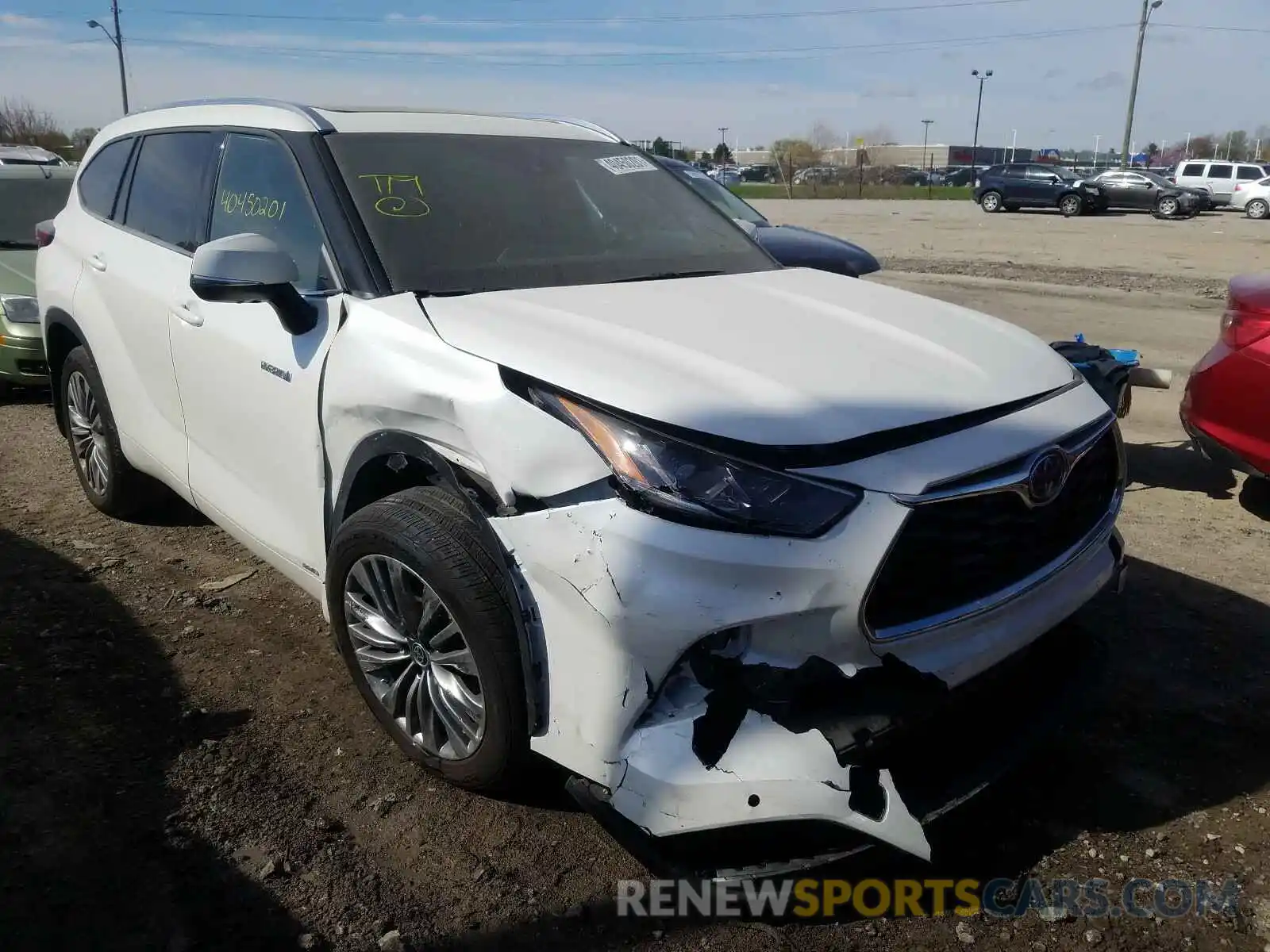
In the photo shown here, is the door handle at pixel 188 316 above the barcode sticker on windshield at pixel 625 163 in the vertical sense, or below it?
below

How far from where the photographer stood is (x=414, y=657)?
8.80ft

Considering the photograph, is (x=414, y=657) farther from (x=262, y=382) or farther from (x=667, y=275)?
(x=667, y=275)

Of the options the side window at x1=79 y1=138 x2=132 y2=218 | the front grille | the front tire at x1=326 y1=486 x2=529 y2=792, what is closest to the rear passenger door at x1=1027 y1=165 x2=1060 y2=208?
the side window at x1=79 y1=138 x2=132 y2=218

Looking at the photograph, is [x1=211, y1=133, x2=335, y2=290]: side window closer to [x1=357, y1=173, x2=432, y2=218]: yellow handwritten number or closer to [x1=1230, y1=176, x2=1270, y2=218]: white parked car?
[x1=357, y1=173, x2=432, y2=218]: yellow handwritten number

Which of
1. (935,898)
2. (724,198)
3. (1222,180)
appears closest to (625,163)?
(935,898)

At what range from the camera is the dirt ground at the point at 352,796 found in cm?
232

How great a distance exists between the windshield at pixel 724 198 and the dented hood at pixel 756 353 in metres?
5.50

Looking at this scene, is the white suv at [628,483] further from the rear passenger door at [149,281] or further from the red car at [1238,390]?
the red car at [1238,390]

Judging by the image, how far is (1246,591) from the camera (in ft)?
13.2

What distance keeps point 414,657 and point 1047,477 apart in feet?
5.39

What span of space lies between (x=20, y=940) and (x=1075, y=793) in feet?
8.58

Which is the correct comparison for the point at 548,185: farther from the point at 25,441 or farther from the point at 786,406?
the point at 25,441

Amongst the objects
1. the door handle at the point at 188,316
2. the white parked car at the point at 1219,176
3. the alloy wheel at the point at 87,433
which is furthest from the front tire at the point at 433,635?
the white parked car at the point at 1219,176

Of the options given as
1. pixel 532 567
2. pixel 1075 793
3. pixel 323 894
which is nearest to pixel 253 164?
pixel 532 567
